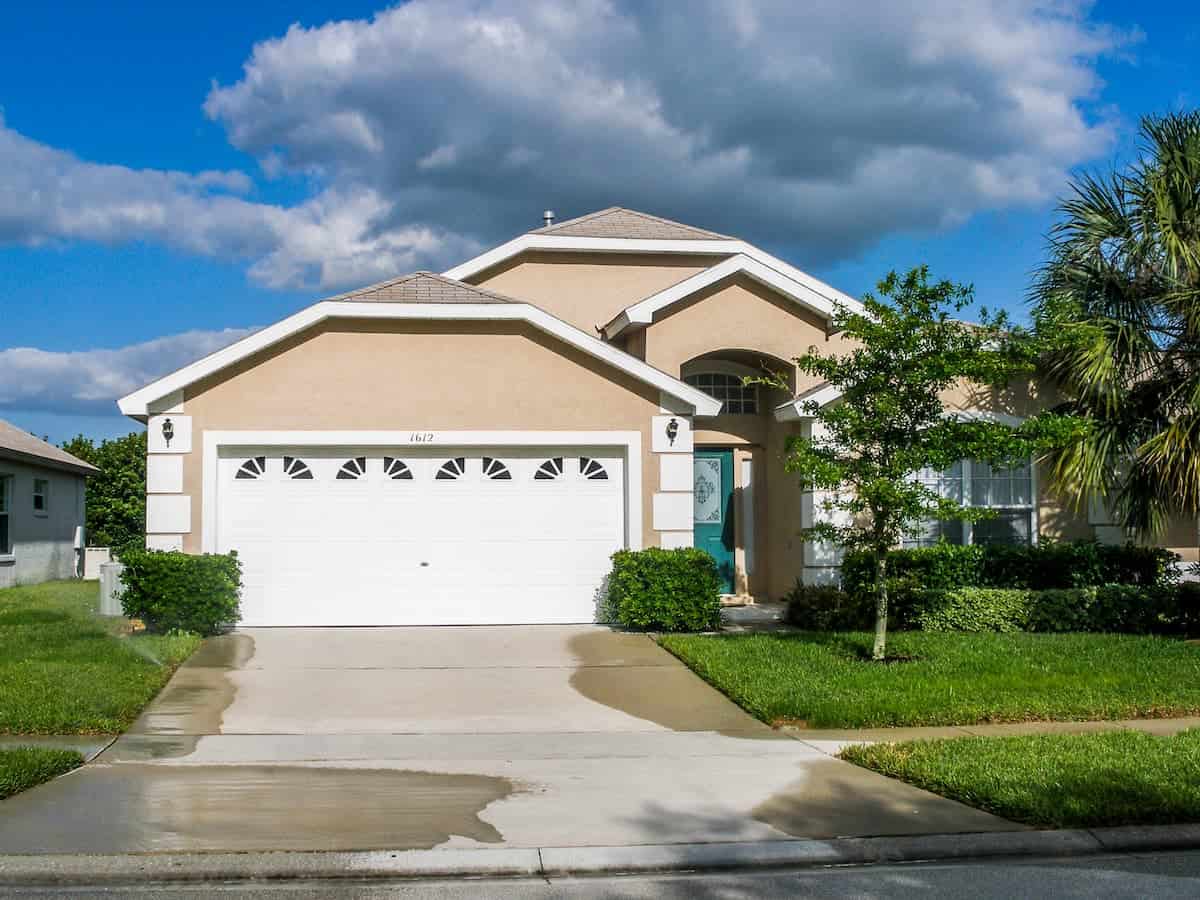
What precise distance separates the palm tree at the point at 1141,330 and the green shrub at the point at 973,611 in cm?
162

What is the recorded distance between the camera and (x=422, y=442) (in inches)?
603

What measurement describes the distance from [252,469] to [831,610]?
7316mm

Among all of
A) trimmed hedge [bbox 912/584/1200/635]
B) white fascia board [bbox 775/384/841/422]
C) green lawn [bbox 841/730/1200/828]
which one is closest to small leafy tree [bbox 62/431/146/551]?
white fascia board [bbox 775/384/841/422]

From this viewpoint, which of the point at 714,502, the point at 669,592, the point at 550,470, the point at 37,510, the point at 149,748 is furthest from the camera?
the point at 37,510

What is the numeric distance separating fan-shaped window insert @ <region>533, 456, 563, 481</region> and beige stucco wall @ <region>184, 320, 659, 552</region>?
0.44 meters

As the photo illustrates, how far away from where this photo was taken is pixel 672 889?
6.28 meters

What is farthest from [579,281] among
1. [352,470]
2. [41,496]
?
[41,496]

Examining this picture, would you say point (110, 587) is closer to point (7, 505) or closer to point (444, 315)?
point (444, 315)

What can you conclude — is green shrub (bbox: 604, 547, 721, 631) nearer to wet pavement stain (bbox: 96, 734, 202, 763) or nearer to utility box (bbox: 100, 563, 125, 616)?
wet pavement stain (bbox: 96, 734, 202, 763)

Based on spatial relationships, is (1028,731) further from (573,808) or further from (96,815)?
(96,815)

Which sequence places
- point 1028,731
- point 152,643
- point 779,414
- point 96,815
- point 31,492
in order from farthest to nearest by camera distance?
point 31,492 < point 779,414 < point 152,643 < point 1028,731 < point 96,815

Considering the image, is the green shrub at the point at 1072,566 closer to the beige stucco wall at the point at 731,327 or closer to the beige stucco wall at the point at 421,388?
the beige stucco wall at the point at 731,327

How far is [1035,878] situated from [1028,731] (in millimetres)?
3583

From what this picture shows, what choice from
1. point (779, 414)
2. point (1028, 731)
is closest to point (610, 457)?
point (779, 414)
